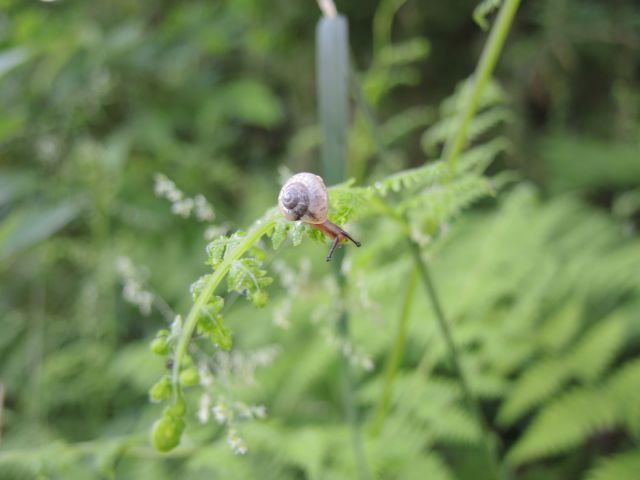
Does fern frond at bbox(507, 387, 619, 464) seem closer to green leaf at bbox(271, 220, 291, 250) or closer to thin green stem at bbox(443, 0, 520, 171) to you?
thin green stem at bbox(443, 0, 520, 171)

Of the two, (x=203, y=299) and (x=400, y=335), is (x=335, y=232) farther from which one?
(x=400, y=335)

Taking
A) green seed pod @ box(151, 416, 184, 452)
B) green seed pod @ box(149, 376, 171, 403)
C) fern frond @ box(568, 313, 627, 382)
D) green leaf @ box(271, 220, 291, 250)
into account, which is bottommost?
green seed pod @ box(151, 416, 184, 452)

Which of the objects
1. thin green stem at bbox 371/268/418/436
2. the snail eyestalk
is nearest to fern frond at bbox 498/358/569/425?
thin green stem at bbox 371/268/418/436

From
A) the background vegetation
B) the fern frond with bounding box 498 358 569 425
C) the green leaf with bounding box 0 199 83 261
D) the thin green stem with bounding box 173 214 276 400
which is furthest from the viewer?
the green leaf with bounding box 0 199 83 261

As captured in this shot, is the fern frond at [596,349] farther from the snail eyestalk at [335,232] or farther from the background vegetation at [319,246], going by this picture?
the snail eyestalk at [335,232]

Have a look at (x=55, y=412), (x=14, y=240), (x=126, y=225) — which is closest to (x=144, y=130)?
(x=126, y=225)

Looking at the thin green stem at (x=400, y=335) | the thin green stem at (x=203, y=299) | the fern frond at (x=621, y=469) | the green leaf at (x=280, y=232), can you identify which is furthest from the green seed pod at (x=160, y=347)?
the fern frond at (x=621, y=469)
